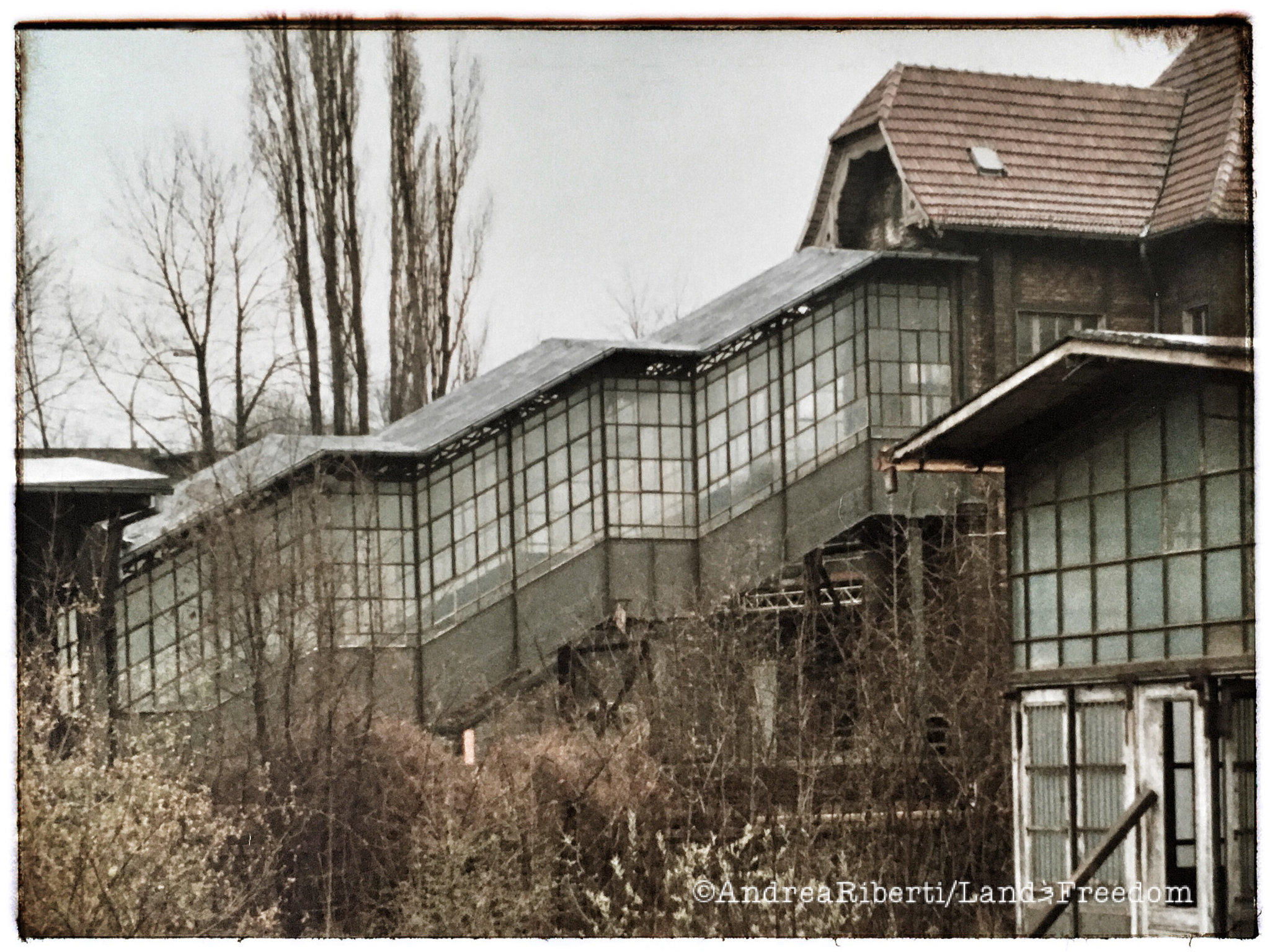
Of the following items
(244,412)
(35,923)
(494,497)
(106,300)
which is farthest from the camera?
(494,497)

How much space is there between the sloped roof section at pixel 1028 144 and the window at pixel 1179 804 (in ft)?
12.7

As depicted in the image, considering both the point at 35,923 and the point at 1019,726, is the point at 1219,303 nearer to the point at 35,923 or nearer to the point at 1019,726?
the point at 1019,726

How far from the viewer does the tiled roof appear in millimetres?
11805

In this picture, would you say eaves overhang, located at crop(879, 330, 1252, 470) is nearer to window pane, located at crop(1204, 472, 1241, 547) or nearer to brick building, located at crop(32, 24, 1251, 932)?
brick building, located at crop(32, 24, 1251, 932)

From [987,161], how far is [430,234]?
4480 mm

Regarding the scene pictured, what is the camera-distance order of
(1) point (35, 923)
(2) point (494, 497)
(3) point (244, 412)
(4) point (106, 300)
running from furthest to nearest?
(2) point (494, 497) < (3) point (244, 412) < (4) point (106, 300) < (1) point (35, 923)

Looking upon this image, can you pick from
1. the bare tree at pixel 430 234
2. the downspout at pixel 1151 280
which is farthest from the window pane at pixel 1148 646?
the bare tree at pixel 430 234

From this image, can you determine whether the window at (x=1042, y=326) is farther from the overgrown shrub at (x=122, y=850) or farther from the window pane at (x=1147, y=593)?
the overgrown shrub at (x=122, y=850)

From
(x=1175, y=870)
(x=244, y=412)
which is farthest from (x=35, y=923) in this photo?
(x=1175, y=870)

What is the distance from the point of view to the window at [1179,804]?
37.6 ft

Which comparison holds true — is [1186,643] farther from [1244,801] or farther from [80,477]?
[80,477]

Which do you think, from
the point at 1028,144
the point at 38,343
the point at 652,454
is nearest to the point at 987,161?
the point at 1028,144

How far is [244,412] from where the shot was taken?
1300cm

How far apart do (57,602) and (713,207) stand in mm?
5709
